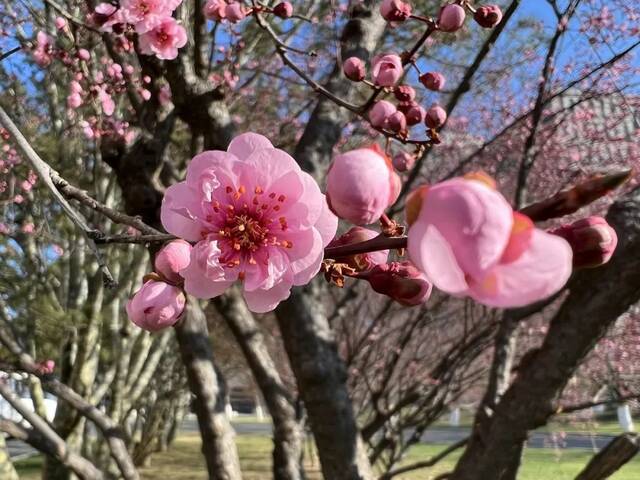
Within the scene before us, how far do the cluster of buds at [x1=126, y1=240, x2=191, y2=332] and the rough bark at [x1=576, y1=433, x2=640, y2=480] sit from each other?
7.20ft

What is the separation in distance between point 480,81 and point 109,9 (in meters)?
5.01

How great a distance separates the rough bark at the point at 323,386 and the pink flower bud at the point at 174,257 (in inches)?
64.1

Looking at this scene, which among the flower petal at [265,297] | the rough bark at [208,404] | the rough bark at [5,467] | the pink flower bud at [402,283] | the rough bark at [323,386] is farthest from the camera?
the rough bark at [5,467]

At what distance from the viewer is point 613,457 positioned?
2426 mm

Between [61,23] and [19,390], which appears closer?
[61,23]

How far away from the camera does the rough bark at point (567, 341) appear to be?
207cm

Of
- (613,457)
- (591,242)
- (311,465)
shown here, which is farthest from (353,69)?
(311,465)

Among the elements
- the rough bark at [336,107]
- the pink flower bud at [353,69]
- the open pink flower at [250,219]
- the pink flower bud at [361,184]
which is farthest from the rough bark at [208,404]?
the pink flower bud at [361,184]

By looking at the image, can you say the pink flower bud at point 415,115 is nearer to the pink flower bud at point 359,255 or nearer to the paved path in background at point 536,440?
the pink flower bud at point 359,255

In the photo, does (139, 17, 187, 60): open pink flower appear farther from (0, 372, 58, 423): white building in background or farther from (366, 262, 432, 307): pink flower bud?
(0, 372, 58, 423): white building in background

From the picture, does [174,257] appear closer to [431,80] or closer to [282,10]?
[431,80]

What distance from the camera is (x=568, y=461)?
922 cm

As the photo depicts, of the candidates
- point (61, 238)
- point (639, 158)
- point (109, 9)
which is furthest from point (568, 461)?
point (109, 9)

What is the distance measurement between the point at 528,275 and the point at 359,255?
1.22ft
